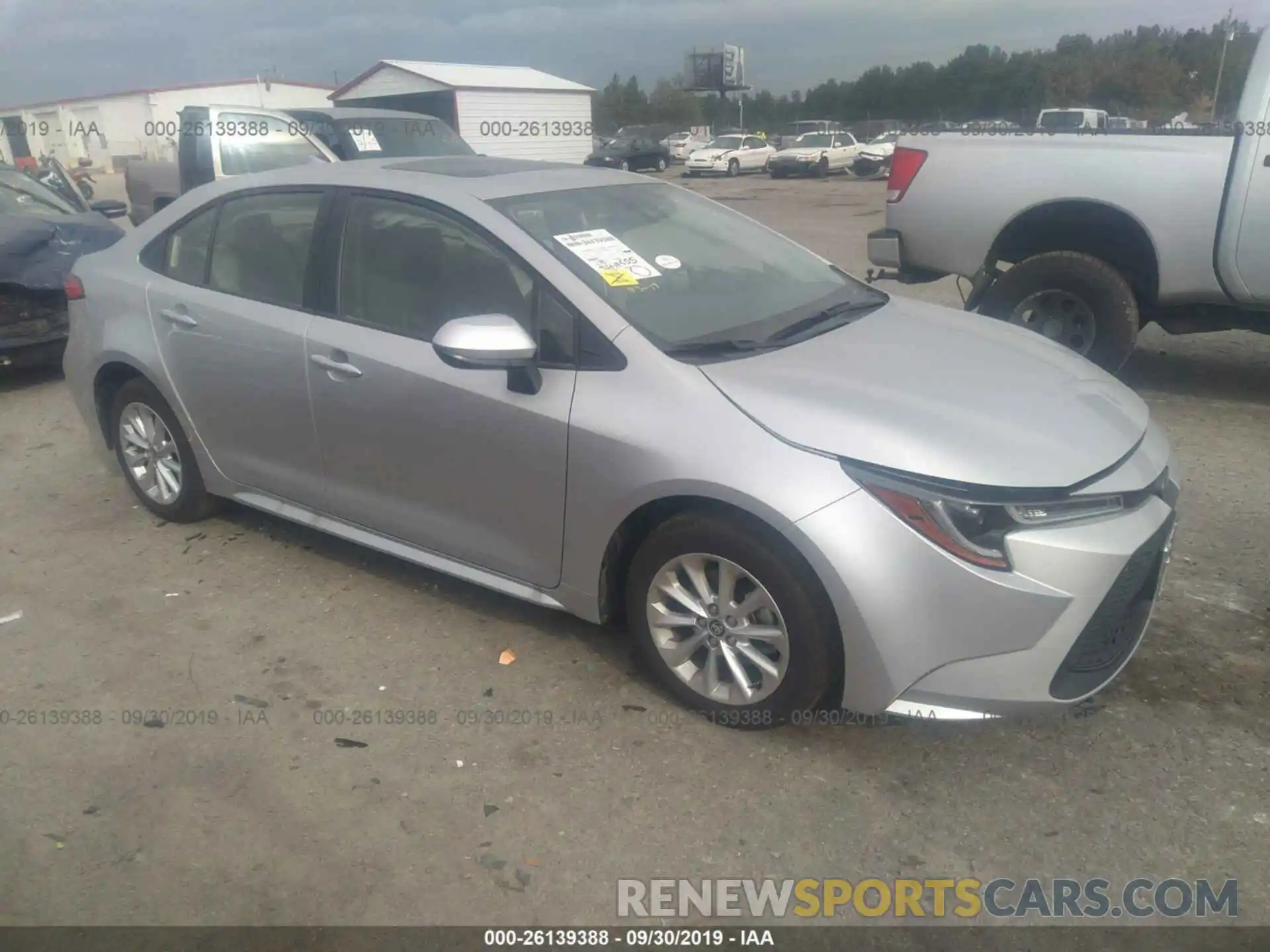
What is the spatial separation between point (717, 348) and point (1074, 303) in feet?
13.1

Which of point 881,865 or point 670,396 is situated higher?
point 670,396

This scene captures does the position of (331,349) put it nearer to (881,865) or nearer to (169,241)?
(169,241)

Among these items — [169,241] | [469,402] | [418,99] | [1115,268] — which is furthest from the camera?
[418,99]

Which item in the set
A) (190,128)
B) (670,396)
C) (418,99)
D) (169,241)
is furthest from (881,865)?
(418,99)

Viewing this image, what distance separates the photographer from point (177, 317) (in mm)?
4297

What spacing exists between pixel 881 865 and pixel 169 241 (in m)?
3.90

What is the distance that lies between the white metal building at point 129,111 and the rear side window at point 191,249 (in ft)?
156

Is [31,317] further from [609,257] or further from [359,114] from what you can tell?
[609,257]

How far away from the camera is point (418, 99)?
32938mm

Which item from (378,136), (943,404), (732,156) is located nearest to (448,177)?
(943,404)

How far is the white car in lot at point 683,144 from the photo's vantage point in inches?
1711

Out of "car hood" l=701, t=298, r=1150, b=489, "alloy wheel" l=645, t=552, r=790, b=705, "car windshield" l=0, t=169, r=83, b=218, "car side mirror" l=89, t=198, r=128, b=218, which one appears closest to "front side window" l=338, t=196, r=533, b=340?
"car hood" l=701, t=298, r=1150, b=489

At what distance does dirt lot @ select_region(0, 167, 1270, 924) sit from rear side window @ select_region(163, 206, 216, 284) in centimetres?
130

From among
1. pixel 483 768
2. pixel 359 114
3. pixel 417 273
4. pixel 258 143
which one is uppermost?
pixel 359 114
